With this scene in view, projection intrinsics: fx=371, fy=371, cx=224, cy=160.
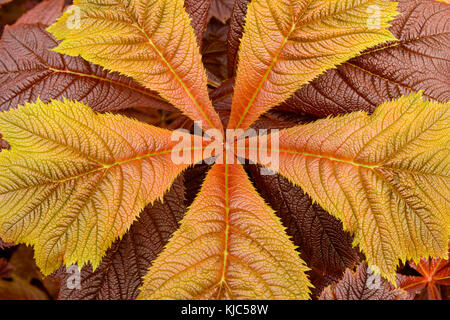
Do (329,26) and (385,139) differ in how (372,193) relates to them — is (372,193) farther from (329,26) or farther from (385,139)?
(329,26)

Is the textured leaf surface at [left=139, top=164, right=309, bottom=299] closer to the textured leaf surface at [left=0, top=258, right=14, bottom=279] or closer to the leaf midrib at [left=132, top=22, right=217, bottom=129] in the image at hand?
the leaf midrib at [left=132, top=22, right=217, bottom=129]

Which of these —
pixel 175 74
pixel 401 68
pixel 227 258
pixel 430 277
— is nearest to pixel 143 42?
pixel 175 74

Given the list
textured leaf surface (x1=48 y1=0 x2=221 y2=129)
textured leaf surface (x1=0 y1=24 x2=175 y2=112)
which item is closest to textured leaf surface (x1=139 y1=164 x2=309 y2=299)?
textured leaf surface (x1=48 y1=0 x2=221 y2=129)

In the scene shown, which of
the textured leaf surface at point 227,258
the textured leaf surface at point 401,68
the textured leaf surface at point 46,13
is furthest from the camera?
the textured leaf surface at point 46,13

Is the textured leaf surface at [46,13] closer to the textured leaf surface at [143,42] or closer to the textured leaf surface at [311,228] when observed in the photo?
the textured leaf surface at [143,42]

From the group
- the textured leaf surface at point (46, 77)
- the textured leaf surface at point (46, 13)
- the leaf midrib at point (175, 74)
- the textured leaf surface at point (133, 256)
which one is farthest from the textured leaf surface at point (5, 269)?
the leaf midrib at point (175, 74)
